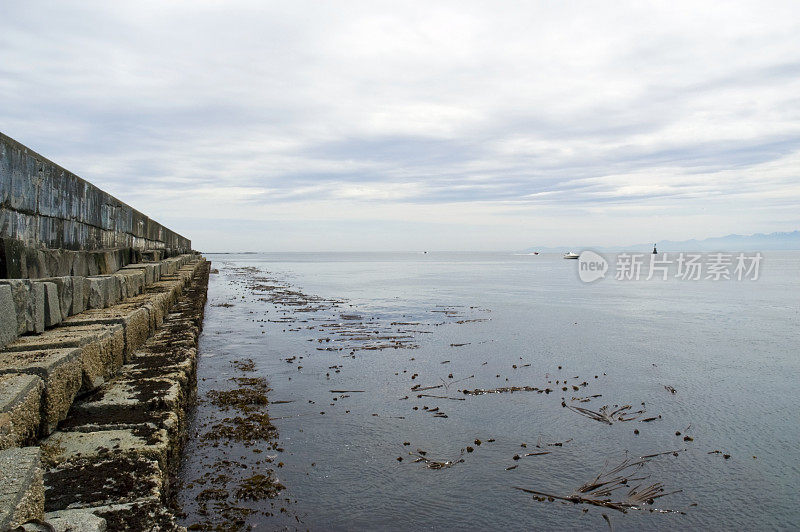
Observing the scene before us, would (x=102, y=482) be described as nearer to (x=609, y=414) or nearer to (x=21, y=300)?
(x=21, y=300)

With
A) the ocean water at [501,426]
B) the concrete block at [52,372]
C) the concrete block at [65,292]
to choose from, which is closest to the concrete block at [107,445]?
the concrete block at [52,372]

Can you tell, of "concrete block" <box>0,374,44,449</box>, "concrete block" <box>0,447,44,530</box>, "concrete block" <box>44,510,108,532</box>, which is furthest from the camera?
"concrete block" <box>0,374,44,449</box>

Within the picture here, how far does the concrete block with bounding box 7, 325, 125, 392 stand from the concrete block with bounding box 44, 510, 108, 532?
1.86m

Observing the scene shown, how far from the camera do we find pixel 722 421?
24.1 feet

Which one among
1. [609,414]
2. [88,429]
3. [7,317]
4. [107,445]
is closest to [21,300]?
[7,317]

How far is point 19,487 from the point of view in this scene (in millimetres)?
2240

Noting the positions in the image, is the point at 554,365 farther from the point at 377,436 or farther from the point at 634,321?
the point at 634,321

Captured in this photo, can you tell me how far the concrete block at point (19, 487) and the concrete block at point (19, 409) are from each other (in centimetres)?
40

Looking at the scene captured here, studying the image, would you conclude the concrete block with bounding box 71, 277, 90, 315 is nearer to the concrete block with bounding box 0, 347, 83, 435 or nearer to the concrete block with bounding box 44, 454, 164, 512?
the concrete block with bounding box 0, 347, 83, 435

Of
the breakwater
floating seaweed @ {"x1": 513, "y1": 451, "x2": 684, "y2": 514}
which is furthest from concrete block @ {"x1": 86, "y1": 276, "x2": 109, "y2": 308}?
floating seaweed @ {"x1": 513, "y1": 451, "x2": 684, "y2": 514}

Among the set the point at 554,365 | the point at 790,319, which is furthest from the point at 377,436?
the point at 790,319

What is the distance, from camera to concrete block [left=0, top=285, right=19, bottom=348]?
4.12 meters

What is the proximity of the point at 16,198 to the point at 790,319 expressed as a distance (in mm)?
21774

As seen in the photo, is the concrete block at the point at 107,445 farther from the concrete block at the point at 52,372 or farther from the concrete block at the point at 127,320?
the concrete block at the point at 127,320
